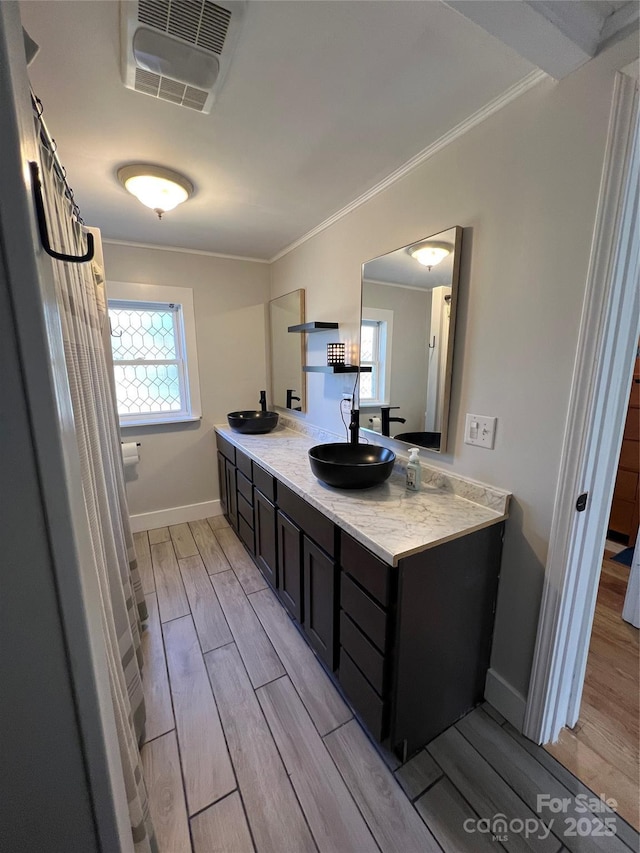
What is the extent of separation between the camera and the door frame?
101cm

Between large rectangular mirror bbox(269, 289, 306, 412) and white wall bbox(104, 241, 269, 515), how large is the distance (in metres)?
0.15

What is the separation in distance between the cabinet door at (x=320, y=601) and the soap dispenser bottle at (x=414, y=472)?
0.52 metres

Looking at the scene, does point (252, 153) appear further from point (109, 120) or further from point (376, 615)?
point (376, 615)

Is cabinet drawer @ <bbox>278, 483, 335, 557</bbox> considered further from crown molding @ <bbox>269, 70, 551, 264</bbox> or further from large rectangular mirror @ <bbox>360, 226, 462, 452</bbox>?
crown molding @ <bbox>269, 70, 551, 264</bbox>

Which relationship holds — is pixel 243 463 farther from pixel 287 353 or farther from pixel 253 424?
pixel 287 353

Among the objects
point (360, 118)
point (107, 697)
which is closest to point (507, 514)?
point (107, 697)

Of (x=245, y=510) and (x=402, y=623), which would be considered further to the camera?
(x=245, y=510)

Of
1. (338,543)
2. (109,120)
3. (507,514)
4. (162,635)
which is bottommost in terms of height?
(162,635)

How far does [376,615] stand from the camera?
1218 millimetres

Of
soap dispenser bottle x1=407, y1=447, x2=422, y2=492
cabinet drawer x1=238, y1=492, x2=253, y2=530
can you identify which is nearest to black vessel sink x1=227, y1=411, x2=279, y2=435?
cabinet drawer x1=238, y1=492, x2=253, y2=530

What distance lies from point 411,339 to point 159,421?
2.25 metres

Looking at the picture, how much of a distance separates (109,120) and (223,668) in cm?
247

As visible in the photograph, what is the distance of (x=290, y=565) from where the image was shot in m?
1.86

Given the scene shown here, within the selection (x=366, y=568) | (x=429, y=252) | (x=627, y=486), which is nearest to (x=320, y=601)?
(x=366, y=568)
